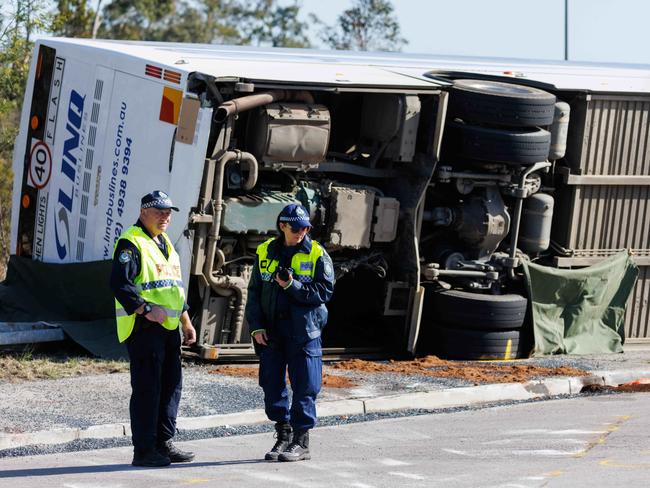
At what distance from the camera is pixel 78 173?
13023 millimetres

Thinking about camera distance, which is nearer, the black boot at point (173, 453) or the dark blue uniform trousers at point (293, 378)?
the black boot at point (173, 453)

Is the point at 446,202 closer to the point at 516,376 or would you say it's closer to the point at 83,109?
the point at 516,376

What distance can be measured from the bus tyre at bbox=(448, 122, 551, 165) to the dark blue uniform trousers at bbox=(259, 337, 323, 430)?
467 centimetres

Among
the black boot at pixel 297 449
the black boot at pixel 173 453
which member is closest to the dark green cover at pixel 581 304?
the black boot at pixel 297 449

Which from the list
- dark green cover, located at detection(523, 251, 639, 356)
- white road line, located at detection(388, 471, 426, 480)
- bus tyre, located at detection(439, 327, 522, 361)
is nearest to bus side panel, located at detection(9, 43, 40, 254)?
bus tyre, located at detection(439, 327, 522, 361)

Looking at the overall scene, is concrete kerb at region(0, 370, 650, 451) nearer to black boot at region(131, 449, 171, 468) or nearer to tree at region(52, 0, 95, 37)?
black boot at region(131, 449, 171, 468)

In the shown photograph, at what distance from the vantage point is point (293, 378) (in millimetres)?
8734

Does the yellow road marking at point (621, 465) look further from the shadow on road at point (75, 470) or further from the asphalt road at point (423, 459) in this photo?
the shadow on road at point (75, 470)

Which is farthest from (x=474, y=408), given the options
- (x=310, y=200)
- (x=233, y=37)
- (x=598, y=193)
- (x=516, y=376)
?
(x=233, y=37)

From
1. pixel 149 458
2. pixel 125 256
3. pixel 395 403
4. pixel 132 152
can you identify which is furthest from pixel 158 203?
pixel 132 152

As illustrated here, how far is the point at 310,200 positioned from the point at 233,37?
123 feet

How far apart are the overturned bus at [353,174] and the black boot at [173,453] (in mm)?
3269

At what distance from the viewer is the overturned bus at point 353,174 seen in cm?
1185

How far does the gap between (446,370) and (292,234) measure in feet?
13.5
